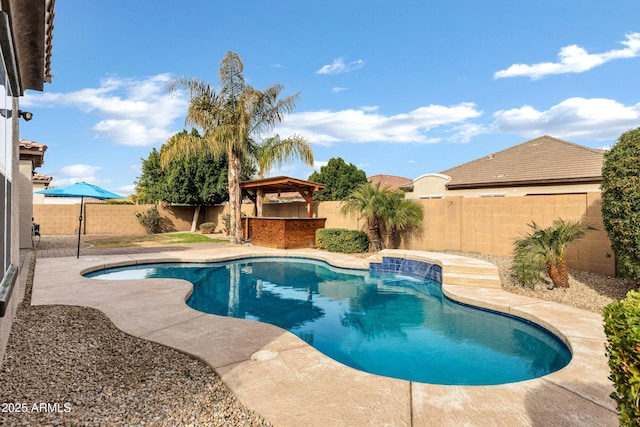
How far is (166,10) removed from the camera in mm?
11672

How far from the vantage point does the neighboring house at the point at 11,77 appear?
10.3 ft

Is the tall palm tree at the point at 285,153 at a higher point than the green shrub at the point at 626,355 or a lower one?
higher

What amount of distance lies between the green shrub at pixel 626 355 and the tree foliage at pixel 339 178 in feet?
104

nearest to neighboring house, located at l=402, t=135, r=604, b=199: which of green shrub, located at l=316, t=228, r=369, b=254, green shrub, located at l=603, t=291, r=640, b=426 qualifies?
green shrub, located at l=316, t=228, r=369, b=254

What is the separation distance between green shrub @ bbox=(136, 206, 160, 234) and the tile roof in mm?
18386

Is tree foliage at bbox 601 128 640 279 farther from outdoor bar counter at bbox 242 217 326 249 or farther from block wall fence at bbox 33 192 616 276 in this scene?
outdoor bar counter at bbox 242 217 326 249

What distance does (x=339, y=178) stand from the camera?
33969mm

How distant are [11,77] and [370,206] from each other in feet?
33.8

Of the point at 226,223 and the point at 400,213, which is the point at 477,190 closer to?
the point at 400,213

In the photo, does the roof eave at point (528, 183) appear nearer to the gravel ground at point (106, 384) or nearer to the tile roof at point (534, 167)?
the tile roof at point (534, 167)

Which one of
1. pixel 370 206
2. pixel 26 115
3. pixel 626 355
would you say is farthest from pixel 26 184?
pixel 626 355

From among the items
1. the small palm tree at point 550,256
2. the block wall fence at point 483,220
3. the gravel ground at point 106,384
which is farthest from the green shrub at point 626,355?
the block wall fence at point 483,220

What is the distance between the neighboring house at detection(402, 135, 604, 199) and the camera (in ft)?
44.6

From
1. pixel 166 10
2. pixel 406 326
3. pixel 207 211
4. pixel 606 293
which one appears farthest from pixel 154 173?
pixel 606 293
